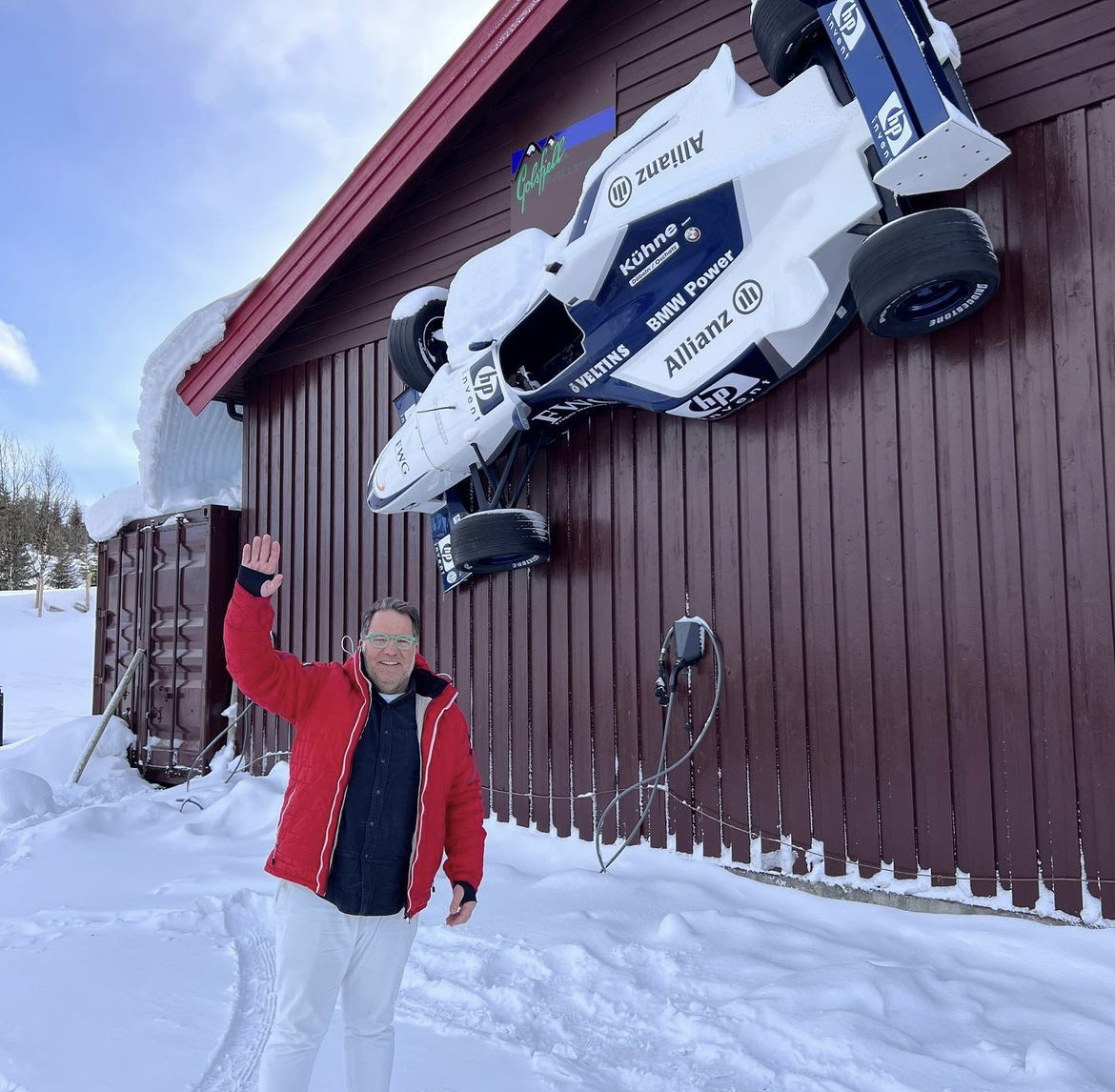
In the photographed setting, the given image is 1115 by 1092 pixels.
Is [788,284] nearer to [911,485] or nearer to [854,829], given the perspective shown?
[911,485]

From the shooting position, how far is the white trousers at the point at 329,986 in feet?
6.39

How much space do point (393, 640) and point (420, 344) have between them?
3.73m

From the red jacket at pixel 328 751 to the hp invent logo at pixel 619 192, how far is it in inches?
108

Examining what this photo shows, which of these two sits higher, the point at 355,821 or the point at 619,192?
the point at 619,192

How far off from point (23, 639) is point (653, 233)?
80.1 feet

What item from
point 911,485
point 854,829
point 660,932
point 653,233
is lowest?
point 660,932

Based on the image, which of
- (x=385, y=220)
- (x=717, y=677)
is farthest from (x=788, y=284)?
(x=385, y=220)

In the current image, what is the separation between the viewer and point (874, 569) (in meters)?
Answer: 3.97

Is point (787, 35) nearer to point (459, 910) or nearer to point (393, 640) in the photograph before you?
point (393, 640)

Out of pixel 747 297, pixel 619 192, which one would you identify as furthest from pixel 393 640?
pixel 619 192

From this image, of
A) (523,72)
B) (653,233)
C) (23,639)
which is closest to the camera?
(653,233)

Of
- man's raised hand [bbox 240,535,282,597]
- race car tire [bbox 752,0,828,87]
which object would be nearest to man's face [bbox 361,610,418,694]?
man's raised hand [bbox 240,535,282,597]

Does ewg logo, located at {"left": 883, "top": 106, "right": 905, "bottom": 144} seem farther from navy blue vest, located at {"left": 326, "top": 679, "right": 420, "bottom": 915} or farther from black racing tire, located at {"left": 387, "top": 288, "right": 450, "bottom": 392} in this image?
black racing tire, located at {"left": 387, "top": 288, "right": 450, "bottom": 392}

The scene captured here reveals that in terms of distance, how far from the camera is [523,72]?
5758 millimetres
